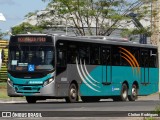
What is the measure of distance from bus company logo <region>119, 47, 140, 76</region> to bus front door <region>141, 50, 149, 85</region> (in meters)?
0.61

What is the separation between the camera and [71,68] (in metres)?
31.5

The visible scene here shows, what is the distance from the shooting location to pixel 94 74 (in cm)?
3338

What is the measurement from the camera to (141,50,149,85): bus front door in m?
37.7

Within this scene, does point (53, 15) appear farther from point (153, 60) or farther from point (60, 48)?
point (60, 48)

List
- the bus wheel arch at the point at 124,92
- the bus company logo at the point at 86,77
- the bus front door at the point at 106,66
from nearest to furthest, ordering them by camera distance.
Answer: the bus company logo at the point at 86,77
the bus front door at the point at 106,66
the bus wheel arch at the point at 124,92

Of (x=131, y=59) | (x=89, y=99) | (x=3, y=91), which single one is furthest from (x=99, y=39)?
(x=3, y=91)

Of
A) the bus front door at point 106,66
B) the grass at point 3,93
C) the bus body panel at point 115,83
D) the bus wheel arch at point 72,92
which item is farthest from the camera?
the grass at point 3,93

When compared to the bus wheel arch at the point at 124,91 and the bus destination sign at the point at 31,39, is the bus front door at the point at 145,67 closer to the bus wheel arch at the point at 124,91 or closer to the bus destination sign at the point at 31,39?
the bus wheel arch at the point at 124,91

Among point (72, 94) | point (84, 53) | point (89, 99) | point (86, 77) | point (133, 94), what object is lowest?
point (89, 99)

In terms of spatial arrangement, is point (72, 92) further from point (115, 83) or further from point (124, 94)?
point (124, 94)

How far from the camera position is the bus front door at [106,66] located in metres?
34.1

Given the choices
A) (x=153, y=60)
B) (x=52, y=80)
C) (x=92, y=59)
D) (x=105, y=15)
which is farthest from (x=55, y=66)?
(x=105, y=15)

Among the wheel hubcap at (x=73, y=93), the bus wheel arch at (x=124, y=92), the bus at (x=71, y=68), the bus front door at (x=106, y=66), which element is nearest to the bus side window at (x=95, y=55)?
the bus at (x=71, y=68)

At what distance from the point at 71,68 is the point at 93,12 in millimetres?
21655
